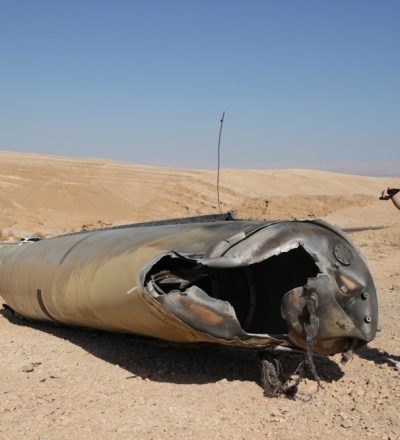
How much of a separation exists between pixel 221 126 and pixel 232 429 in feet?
13.7

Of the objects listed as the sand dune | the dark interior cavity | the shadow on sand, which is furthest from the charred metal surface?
the sand dune

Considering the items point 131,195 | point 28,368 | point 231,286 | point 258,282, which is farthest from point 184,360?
point 131,195

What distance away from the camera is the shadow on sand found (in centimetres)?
508

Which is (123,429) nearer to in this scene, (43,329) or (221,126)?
(43,329)

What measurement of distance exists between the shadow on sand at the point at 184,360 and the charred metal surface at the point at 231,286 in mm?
290

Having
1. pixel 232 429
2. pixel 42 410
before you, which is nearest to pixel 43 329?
pixel 42 410

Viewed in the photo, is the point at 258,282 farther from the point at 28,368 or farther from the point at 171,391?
the point at 28,368

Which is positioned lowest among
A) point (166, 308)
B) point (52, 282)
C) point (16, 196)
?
point (16, 196)

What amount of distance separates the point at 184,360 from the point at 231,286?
849 millimetres

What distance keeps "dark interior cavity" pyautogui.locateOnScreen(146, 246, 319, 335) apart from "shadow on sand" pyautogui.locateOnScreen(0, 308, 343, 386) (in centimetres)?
30

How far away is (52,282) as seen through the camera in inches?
246

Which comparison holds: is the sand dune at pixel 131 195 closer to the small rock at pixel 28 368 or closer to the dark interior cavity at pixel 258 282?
the small rock at pixel 28 368

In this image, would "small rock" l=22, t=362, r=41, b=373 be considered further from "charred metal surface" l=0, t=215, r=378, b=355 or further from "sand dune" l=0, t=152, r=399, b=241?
"sand dune" l=0, t=152, r=399, b=241

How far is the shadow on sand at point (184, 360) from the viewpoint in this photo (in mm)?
5082
